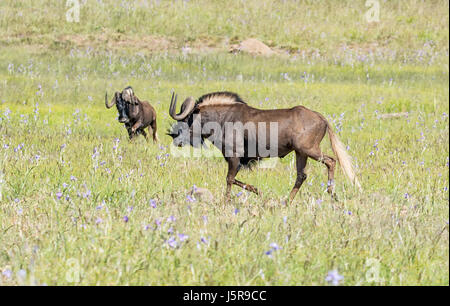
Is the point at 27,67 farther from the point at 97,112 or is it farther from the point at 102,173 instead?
the point at 102,173

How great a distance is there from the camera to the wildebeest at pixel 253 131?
7789 millimetres

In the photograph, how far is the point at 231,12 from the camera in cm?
3103

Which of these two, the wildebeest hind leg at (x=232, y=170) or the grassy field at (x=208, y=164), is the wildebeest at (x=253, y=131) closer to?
the wildebeest hind leg at (x=232, y=170)

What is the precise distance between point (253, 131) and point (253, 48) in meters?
16.5

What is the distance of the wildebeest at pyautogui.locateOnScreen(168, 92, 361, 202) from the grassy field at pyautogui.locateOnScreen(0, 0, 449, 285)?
1.41 ft

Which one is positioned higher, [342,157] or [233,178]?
[342,157]

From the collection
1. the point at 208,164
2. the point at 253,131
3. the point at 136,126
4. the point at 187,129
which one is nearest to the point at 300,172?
the point at 253,131

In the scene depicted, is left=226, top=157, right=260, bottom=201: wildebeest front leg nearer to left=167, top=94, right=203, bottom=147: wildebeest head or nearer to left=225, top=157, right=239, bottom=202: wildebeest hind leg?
left=225, top=157, right=239, bottom=202: wildebeest hind leg

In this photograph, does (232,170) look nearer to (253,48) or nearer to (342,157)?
(342,157)

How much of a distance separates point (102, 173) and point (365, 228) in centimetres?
411

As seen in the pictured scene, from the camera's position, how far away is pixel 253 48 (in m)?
24.0

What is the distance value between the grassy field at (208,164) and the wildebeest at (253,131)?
430 millimetres

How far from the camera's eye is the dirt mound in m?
23.5
